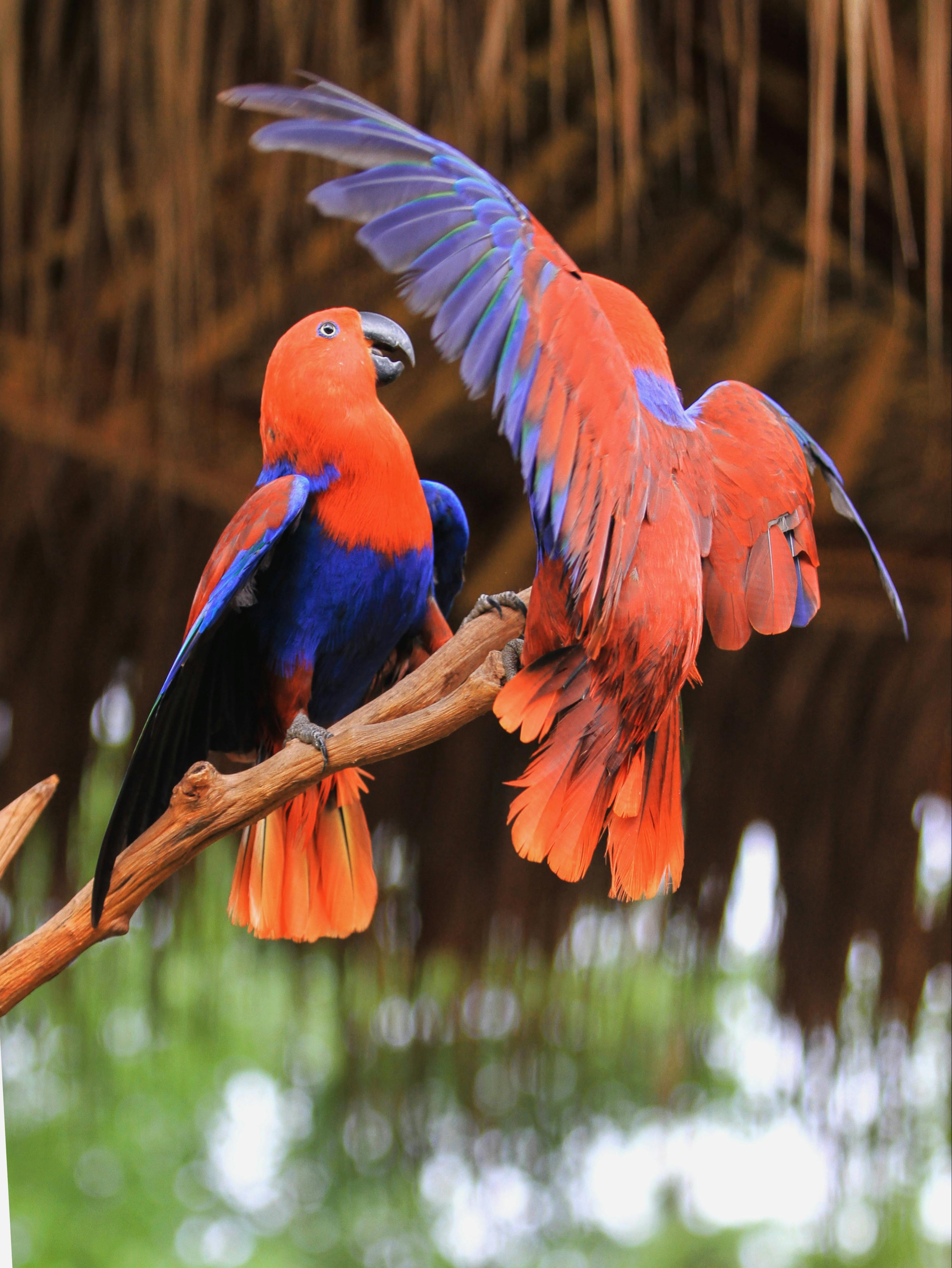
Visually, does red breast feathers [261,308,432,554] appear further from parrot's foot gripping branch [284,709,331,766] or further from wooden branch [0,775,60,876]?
wooden branch [0,775,60,876]

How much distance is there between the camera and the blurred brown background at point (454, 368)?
610 millimetres

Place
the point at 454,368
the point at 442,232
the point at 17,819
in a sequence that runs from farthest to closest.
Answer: the point at 454,368
the point at 17,819
the point at 442,232

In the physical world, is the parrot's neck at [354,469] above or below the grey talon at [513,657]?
above

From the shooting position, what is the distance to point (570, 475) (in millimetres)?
325

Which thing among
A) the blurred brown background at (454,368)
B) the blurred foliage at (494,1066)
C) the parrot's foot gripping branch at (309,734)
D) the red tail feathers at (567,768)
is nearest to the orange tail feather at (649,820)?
the red tail feathers at (567,768)

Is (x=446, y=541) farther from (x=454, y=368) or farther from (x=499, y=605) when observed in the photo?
(x=454, y=368)

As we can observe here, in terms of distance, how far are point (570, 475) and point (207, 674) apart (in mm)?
164

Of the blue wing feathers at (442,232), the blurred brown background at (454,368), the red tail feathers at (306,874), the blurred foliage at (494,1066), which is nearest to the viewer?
the blue wing feathers at (442,232)

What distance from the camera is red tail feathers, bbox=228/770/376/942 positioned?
1.37 feet

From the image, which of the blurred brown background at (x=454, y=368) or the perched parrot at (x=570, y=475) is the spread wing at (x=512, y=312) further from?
the blurred brown background at (x=454, y=368)

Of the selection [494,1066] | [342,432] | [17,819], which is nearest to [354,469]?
[342,432]

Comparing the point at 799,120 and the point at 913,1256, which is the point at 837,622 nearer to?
the point at 799,120

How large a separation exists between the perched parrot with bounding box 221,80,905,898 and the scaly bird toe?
0.03 m

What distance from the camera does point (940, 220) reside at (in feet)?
2.04
